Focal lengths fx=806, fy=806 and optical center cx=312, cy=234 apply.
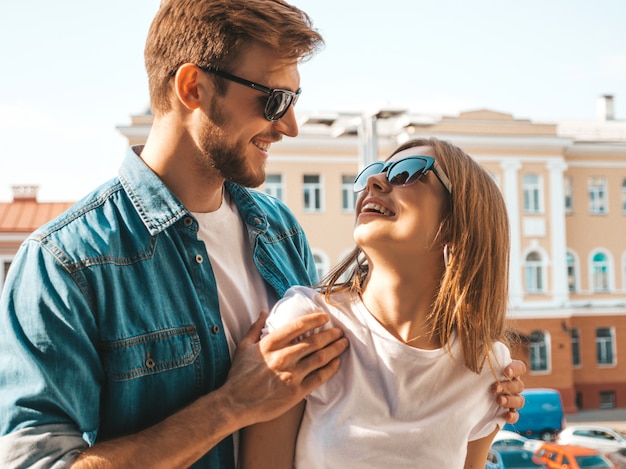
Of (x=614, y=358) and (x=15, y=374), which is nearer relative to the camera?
(x=15, y=374)

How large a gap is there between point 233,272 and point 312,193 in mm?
16245

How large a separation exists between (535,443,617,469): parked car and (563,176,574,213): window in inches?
360

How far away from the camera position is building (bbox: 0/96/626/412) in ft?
58.5

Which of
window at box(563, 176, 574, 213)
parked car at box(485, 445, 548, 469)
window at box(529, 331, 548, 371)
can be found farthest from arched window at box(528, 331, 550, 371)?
parked car at box(485, 445, 548, 469)

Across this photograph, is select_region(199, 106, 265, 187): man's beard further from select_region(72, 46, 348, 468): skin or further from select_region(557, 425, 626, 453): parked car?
select_region(557, 425, 626, 453): parked car

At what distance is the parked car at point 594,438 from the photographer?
43.1 ft

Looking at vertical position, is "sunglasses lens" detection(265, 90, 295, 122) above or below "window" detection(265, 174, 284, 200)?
below

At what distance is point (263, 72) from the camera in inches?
67.3

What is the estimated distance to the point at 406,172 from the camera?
1.64 m

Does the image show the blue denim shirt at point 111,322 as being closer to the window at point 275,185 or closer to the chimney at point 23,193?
the chimney at point 23,193

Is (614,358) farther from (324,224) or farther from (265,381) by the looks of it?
(265,381)

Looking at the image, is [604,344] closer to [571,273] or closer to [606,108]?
[571,273]

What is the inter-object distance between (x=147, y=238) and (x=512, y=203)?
1748 cm

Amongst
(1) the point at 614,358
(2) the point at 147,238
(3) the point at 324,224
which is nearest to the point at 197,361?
(2) the point at 147,238
